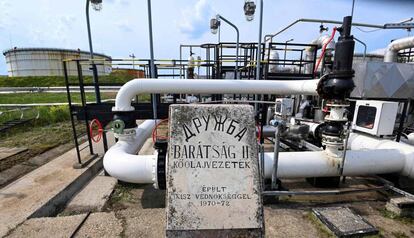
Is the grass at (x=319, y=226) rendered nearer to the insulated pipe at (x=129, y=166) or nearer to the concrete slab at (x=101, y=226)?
the insulated pipe at (x=129, y=166)

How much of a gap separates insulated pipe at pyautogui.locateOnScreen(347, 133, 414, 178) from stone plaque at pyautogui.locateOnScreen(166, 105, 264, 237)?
2553mm

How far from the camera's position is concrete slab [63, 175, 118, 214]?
11.0 ft

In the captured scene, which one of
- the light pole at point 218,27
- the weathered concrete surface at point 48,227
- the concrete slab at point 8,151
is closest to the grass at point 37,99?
the concrete slab at point 8,151

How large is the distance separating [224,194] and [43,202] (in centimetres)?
287

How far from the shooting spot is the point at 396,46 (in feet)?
27.6

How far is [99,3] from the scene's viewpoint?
461 centimetres

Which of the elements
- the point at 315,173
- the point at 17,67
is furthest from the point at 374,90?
the point at 17,67

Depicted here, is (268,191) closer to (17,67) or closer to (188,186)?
(188,186)

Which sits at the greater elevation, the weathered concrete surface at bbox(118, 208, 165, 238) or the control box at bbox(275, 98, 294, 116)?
the control box at bbox(275, 98, 294, 116)

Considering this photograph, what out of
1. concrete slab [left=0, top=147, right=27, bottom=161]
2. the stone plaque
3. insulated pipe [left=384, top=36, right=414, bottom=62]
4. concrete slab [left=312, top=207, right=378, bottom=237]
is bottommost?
concrete slab [left=0, top=147, right=27, bottom=161]

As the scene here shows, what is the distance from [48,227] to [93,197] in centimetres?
104

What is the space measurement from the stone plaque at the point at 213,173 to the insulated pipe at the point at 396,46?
9380mm

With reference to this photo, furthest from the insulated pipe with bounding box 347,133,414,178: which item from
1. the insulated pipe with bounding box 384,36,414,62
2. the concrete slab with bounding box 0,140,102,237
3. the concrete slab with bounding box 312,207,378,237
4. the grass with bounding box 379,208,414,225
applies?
the insulated pipe with bounding box 384,36,414,62

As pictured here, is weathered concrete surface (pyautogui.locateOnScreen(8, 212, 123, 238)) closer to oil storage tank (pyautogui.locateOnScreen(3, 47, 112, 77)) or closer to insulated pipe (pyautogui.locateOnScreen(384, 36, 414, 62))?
insulated pipe (pyautogui.locateOnScreen(384, 36, 414, 62))
